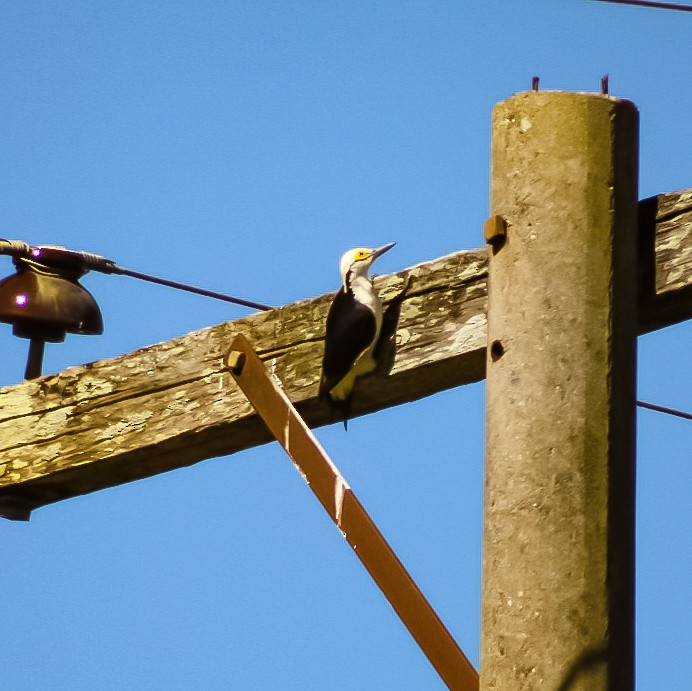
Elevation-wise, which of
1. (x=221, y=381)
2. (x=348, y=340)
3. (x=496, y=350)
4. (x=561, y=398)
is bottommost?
(x=561, y=398)

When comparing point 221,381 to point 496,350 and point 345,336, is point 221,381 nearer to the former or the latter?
point 345,336

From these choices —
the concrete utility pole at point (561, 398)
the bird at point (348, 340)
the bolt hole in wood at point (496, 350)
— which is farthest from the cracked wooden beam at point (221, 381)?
the bolt hole in wood at point (496, 350)

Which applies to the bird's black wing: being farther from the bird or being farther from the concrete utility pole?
the concrete utility pole

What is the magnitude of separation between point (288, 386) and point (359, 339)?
1.09 feet

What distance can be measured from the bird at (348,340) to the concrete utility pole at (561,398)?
1.81ft

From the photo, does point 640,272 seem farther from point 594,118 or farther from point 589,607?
point 589,607

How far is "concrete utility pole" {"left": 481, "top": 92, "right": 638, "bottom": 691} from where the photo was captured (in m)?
2.52

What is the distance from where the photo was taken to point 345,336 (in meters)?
3.33

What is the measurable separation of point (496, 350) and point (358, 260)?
1.28 metres

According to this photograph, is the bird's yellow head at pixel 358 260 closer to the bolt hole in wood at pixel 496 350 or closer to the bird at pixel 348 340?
the bird at pixel 348 340

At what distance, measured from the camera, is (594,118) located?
2789 millimetres

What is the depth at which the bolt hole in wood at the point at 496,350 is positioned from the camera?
2.75 meters

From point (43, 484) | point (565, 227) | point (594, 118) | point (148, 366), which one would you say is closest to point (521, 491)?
point (565, 227)

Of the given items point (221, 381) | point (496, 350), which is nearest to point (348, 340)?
point (221, 381)
